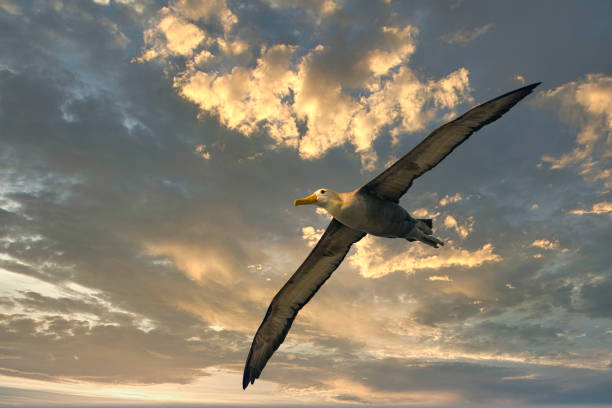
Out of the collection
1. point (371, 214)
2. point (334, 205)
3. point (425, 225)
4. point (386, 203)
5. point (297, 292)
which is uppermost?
point (386, 203)

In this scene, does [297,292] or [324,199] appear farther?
[297,292]

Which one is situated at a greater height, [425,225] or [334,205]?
[425,225]

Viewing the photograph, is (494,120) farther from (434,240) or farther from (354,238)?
(354,238)

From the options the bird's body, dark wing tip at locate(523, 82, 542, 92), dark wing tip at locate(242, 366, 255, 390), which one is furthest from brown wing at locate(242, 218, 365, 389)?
dark wing tip at locate(523, 82, 542, 92)

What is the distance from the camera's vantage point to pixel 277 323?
1555cm

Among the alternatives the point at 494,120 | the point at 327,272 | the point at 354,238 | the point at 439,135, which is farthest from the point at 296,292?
the point at 494,120

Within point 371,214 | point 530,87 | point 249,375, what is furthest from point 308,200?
point 249,375

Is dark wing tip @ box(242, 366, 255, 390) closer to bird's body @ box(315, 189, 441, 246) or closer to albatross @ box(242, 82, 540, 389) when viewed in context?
albatross @ box(242, 82, 540, 389)

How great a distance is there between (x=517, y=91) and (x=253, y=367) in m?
13.3

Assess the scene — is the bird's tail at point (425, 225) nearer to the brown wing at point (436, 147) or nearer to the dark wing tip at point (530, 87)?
the brown wing at point (436, 147)

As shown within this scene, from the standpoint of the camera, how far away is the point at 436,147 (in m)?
10.6

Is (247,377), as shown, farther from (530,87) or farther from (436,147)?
(530,87)

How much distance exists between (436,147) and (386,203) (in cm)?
205

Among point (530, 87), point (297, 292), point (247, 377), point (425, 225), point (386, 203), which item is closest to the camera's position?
point (530, 87)
